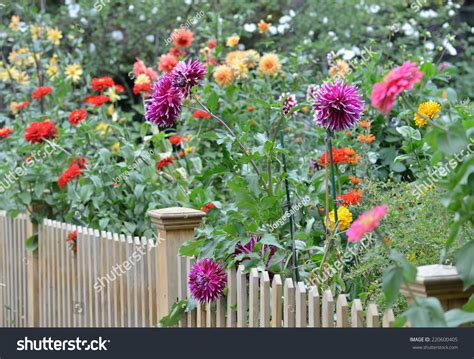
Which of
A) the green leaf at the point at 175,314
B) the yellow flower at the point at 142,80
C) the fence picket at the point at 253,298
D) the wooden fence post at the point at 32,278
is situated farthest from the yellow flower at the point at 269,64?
the fence picket at the point at 253,298

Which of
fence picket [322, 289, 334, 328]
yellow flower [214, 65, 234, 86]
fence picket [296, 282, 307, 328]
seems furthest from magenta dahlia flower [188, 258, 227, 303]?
yellow flower [214, 65, 234, 86]

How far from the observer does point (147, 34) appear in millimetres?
8328

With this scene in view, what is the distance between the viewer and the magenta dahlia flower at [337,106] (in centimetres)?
273

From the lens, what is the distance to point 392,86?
1914 mm

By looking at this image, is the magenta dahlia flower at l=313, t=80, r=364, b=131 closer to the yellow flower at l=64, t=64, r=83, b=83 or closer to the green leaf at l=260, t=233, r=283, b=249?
the green leaf at l=260, t=233, r=283, b=249

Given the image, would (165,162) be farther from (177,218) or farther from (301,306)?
(301,306)

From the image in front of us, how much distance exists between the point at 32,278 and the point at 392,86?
144 inches

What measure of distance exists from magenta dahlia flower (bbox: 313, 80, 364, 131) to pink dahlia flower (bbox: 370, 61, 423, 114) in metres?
0.77

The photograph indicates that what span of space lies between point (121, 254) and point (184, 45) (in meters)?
2.10

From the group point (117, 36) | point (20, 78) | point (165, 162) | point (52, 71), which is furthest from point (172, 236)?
point (117, 36)

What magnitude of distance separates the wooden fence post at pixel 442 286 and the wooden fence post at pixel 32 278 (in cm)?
334

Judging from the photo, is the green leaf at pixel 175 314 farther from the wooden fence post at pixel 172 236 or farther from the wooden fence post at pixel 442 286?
the wooden fence post at pixel 442 286

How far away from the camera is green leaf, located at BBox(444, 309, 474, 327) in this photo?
6.27ft
